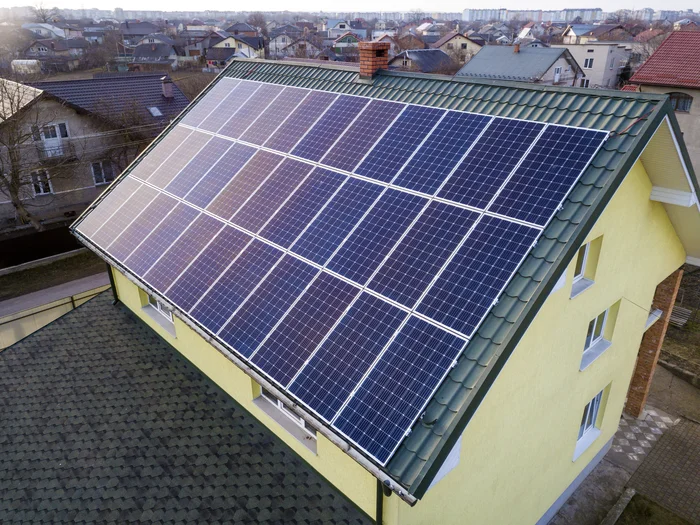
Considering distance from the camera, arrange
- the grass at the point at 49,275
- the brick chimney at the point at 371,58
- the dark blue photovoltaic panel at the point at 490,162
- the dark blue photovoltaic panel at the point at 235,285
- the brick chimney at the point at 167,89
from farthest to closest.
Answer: the brick chimney at the point at 167,89 < the grass at the point at 49,275 < the brick chimney at the point at 371,58 < the dark blue photovoltaic panel at the point at 235,285 < the dark blue photovoltaic panel at the point at 490,162

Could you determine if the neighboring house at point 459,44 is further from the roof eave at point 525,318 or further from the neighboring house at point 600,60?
the roof eave at point 525,318

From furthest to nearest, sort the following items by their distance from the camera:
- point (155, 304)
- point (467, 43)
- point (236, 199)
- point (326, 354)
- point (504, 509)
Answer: point (467, 43)
point (155, 304)
point (236, 199)
point (504, 509)
point (326, 354)

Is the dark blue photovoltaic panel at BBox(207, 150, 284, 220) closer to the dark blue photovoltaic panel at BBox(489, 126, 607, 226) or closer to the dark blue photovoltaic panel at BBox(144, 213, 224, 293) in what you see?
the dark blue photovoltaic panel at BBox(144, 213, 224, 293)

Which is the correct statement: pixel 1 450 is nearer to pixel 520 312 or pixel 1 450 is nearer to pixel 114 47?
pixel 520 312

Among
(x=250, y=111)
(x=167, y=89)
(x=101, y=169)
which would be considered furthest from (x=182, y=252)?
(x=167, y=89)

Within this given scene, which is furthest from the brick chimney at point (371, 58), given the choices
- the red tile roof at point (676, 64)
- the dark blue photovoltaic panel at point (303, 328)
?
the red tile roof at point (676, 64)

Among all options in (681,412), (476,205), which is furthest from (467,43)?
A: (476,205)
